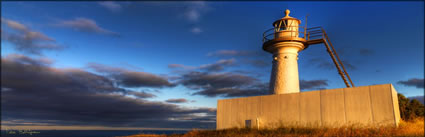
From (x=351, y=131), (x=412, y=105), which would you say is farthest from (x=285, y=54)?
(x=412, y=105)

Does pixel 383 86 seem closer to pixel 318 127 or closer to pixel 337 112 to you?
pixel 337 112

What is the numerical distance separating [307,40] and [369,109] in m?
7.25

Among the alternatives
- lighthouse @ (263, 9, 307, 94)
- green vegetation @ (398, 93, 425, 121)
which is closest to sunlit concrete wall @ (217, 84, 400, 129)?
lighthouse @ (263, 9, 307, 94)

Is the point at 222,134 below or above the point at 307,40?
below

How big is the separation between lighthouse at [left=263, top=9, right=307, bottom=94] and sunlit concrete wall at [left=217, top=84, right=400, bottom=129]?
2.59 metres

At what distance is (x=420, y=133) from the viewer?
11.9 metres

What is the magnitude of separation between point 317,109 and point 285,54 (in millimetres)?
5438

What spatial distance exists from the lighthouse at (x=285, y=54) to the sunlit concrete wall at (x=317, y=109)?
2.59 metres

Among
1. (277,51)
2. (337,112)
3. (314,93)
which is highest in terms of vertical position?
(277,51)

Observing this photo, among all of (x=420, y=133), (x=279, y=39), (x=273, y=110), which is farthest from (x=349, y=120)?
(x=279, y=39)

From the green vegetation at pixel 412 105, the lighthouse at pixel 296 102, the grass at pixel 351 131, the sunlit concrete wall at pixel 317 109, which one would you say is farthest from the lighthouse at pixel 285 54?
the green vegetation at pixel 412 105

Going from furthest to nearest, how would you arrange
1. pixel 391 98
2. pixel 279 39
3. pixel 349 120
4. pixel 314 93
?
pixel 279 39, pixel 314 93, pixel 349 120, pixel 391 98

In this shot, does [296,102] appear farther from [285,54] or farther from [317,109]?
[285,54]

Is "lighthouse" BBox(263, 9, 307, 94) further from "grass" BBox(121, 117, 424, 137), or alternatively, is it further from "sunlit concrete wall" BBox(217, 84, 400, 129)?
"grass" BBox(121, 117, 424, 137)
